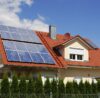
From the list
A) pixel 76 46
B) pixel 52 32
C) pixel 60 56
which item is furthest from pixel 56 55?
pixel 52 32

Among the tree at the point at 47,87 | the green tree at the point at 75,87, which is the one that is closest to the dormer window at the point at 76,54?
the green tree at the point at 75,87

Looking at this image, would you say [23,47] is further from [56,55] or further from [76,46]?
[76,46]

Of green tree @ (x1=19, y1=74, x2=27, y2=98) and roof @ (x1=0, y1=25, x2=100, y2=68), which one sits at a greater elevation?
roof @ (x1=0, y1=25, x2=100, y2=68)

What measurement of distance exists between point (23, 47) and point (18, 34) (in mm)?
2657

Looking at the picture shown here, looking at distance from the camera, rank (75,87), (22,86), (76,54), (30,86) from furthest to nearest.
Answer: (76,54) → (75,87) → (30,86) → (22,86)

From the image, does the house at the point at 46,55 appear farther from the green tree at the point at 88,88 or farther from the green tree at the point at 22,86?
the green tree at the point at 88,88

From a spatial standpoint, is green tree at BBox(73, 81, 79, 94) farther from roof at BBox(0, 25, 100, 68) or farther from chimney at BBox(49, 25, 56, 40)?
chimney at BBox(49, 25, 56, 40)

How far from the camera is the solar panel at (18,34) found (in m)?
30.3

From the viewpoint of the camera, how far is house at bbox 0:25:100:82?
89.4 feet

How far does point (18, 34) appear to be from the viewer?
103 ft

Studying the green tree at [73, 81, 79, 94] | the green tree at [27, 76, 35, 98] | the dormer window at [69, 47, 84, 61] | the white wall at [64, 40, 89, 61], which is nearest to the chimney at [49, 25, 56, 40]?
the white wall at [64, 40, 89, 61]

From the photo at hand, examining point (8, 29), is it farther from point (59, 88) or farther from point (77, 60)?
point (59, 88)

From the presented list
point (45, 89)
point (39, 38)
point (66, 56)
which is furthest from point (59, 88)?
point (39, 38)

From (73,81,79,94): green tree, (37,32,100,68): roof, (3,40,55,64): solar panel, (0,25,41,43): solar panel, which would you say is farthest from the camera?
(37,32,100,68): roof
